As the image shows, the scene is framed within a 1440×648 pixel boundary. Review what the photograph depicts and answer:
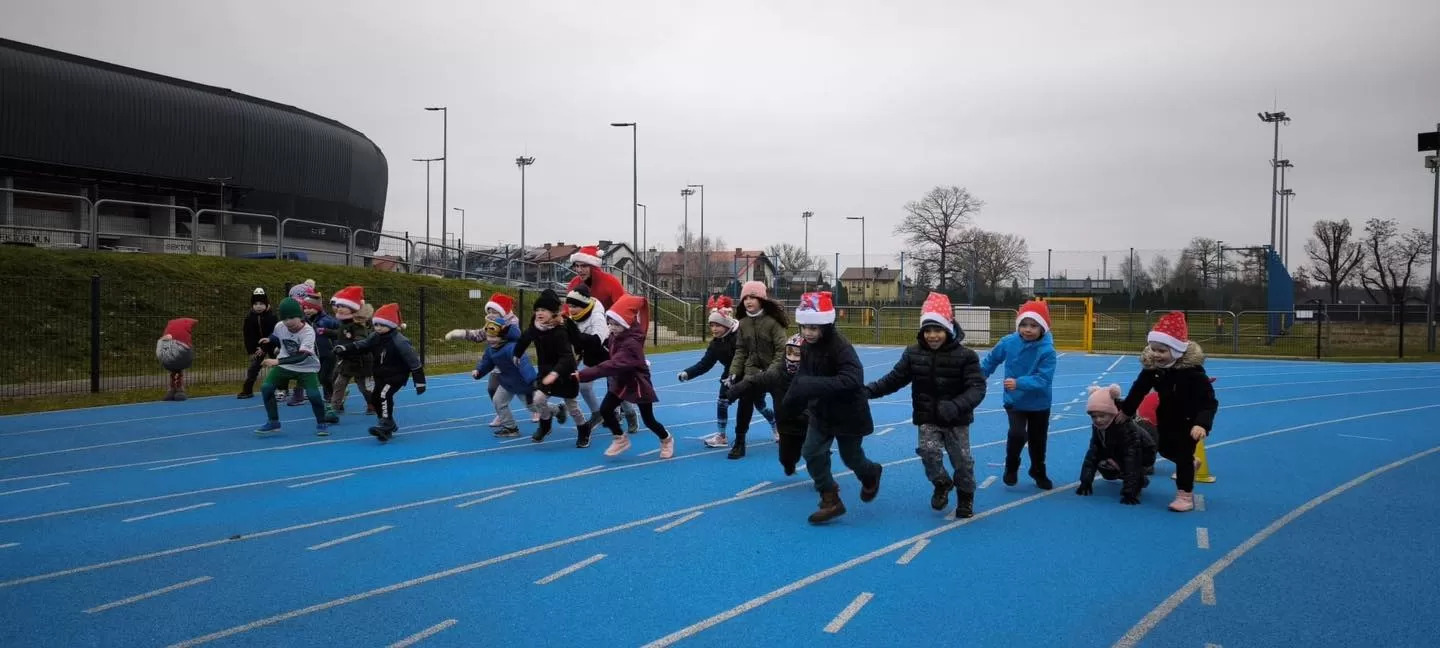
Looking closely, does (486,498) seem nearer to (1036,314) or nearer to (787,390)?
(787,390)

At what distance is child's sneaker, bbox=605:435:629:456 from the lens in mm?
9562

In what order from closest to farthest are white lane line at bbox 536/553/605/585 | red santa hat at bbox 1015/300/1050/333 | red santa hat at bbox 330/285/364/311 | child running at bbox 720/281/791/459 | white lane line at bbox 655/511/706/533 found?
white lane line at bbox 536/553/605/585 → white lane line at bbox 655/511/706/533 → red santa hat at bbox 1015/300/1050/333 → child running at bbox 720/281/791/459 → red santa hat at bbox 330/285/364/311

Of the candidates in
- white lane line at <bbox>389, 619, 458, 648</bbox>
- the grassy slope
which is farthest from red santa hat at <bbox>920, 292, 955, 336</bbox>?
the grassy slope

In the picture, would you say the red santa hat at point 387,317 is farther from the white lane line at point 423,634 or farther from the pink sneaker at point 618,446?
the white lane line at point 423,634

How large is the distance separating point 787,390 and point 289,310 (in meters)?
6.59

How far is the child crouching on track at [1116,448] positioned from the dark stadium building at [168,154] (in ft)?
76.8

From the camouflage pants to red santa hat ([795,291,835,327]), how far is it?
3.62 feet

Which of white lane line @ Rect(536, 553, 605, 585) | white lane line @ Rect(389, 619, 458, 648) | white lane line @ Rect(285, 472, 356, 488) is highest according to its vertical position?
white lane line @ Rect(536, 553, 605, 585)

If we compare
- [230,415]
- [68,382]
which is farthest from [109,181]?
[230,415]

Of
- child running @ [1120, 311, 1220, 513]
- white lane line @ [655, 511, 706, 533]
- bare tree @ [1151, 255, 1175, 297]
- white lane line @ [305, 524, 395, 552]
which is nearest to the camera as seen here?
white lane line @ [305, 524, 395, 552]

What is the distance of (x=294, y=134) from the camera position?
155 ft

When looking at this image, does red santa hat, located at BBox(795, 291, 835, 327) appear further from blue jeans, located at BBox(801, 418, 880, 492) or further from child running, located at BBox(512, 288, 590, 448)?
child running, located at BBox(512, 288, 590, 448)

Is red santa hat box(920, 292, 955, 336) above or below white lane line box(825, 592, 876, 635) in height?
above

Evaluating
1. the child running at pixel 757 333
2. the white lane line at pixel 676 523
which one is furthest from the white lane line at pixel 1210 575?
the child running at pixel 757 333
